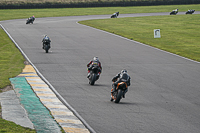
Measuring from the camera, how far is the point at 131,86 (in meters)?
16.1

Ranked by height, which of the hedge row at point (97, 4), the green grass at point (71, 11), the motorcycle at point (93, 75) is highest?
the motorcycle at point (93, 75)

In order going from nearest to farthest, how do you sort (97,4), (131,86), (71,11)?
1. (131,86)
2. (71,11)
3. (97,4)

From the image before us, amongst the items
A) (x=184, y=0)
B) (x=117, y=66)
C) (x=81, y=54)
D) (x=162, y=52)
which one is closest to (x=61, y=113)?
(x=117, y=66)

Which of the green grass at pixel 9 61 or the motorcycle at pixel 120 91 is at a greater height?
the motorcycle at pixel 120 91

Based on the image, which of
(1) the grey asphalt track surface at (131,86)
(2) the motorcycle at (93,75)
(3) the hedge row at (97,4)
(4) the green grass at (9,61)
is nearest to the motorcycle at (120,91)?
(1) the grey asphalt track surface at (131,86)

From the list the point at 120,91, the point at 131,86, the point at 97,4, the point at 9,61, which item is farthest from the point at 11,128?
the point at 97,4

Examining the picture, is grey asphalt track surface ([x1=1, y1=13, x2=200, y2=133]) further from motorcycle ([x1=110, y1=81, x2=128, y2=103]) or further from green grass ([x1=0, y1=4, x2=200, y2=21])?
green grass ([x1=0, y1=4, x2=200, y2=21])

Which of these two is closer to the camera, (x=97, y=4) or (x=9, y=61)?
(x=9, y=61)

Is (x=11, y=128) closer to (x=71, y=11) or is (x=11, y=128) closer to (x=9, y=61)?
(x=9, y=61)

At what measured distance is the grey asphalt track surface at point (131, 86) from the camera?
1084 cm

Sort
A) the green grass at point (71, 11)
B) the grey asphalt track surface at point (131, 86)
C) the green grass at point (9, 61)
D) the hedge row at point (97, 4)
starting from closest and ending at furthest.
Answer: the grey asphalt track surface at point (131, 86) → the green grass at point (9, 61) → the green grass at point (71, 11) → the hedge row at point (97, 4)

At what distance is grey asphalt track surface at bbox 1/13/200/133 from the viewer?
1084 centimetres

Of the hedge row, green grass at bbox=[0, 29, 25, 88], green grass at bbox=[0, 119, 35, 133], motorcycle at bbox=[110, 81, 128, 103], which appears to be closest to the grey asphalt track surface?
motorcycle at bbox=[110, 81, 128, 103]

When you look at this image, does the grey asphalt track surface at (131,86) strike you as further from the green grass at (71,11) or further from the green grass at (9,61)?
the green grass at (71,11)
